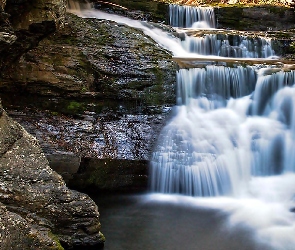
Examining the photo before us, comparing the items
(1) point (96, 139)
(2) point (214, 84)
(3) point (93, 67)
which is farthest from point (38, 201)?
(2) point (214, 84)

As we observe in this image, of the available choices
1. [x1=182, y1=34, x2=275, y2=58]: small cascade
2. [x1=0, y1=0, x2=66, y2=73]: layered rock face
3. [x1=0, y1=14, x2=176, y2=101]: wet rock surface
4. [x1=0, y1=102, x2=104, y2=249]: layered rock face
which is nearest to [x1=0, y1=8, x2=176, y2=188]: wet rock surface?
[x1=0, y1=14, x2=176, y2=101]: wet rock surface

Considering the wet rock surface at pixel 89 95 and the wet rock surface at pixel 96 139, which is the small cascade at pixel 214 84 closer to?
the wet rock surface at pixel 89 95

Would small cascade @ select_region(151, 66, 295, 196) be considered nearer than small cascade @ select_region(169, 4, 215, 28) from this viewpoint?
Yes

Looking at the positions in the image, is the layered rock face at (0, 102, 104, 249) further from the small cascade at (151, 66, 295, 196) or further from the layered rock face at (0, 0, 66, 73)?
the small cascade at (151, 66, 295, 196)

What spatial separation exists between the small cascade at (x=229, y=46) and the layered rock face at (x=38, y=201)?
21.8ft

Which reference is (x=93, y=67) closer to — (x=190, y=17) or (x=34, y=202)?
(x=34, y=202)

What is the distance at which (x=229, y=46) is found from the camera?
32.4 feet

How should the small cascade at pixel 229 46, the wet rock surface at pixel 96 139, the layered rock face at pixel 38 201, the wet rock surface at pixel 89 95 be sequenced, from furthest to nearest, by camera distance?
the small cascade at pixel 229 46 → the wet rock surface at pixel 89 95 → the wet rock surface at pixel 96 139 → the layered rock face at pixel 38 201

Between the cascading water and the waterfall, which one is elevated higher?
the cascading water

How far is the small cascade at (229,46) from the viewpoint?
980 centimetres

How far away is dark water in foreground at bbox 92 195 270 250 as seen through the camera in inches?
180

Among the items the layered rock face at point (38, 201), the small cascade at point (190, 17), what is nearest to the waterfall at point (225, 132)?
the layered rock face at point (38, 201)

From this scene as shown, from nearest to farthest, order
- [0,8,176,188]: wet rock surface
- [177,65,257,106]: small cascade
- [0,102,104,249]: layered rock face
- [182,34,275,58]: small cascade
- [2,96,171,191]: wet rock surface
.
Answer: [0,102,104,249]: layered rock face
[2,96,171,191]: wet rock surface
[0,8,176,188]: wet rock surface
[177,65,257,106]: small cascade
[182,34,275,58]: small cascade

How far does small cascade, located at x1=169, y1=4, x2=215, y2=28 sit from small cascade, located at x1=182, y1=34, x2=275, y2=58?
2.61 metres
